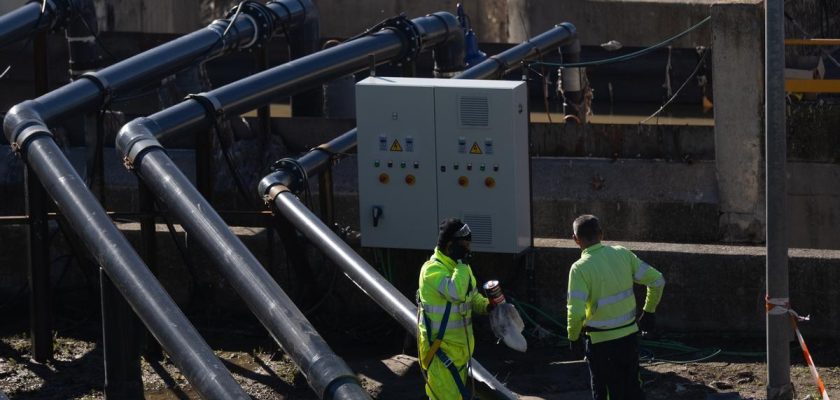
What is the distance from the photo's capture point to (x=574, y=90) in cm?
1666

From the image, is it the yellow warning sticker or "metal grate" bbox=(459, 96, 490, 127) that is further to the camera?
the yellow warning sticker

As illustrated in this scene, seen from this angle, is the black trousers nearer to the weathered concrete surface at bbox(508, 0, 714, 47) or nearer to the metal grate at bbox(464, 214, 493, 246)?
the metal grate at bbox(464, 214, 493, 246)

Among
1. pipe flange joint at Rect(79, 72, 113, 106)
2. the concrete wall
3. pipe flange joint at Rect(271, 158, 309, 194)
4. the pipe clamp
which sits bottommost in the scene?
pipe flange joint at Rect(271, 158, 309, 194)

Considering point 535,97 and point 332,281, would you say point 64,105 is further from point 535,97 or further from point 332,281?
point 535,97

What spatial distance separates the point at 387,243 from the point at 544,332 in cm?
144

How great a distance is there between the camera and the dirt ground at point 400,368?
32.6 feet

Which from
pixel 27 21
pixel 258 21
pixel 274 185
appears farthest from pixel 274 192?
pixel 27 21

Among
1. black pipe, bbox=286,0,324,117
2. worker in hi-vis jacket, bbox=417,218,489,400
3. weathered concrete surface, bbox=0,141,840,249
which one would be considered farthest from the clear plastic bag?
black pipe, bbox=286,0,324,117

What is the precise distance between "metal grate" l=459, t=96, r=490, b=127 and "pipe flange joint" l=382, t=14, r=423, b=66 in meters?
2.52

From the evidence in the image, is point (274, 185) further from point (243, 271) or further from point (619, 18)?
point (619, 18)

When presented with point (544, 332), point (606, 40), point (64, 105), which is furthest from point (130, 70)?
point (606, 40)

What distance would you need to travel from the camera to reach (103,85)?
35.9 ft

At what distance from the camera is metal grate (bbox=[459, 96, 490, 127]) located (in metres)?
10.6

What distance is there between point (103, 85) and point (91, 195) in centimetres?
171
